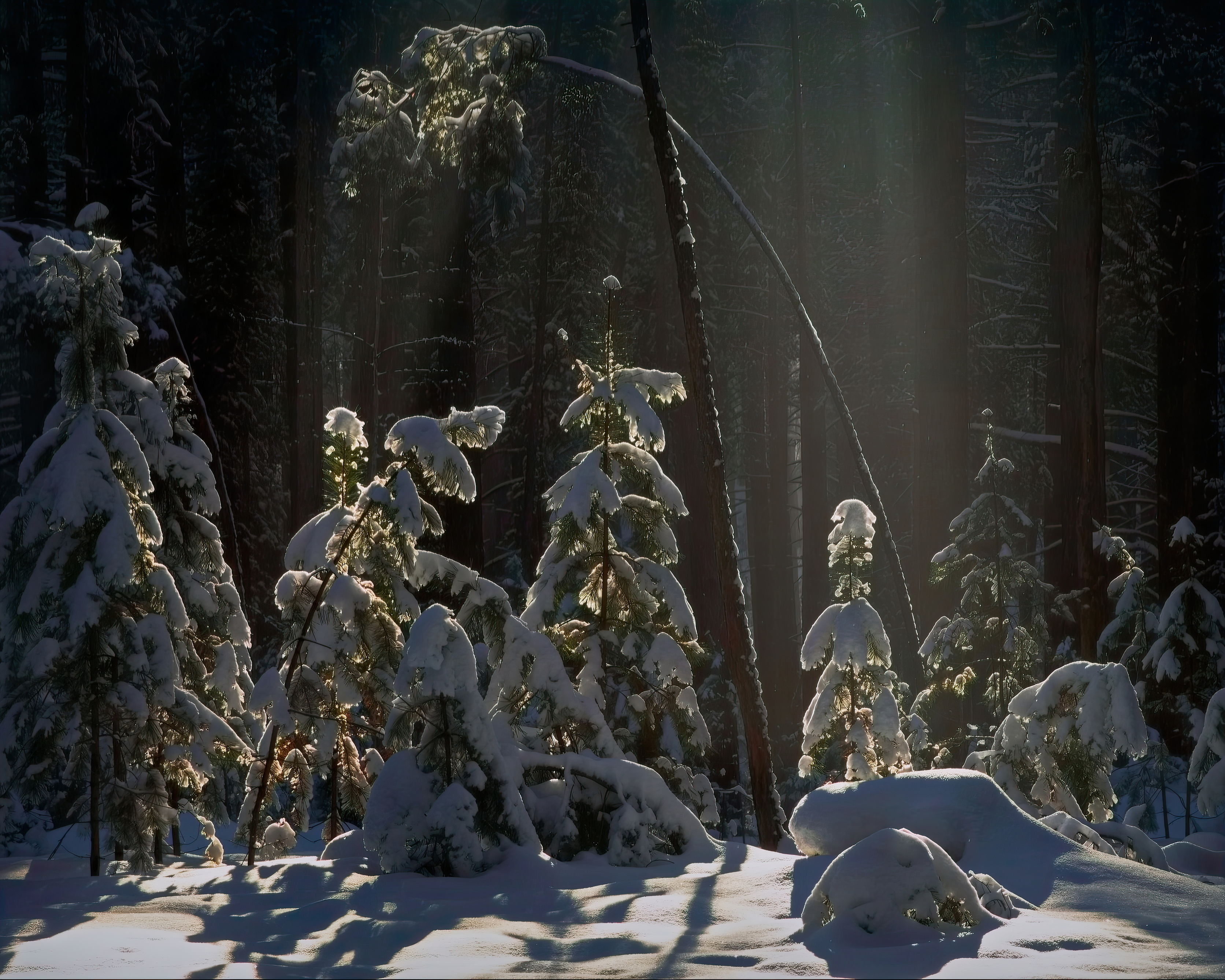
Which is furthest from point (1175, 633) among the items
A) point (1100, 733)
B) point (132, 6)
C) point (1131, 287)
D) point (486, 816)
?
point (132, 6)

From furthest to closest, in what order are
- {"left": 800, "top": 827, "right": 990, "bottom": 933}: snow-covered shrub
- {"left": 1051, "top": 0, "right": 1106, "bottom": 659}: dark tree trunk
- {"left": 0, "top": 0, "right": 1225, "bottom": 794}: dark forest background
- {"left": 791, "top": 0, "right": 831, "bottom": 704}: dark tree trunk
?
{"left": 791, "top": 0, "right": 831, "bottom": 704}: dark tree trunk, {"left": 0, "top": 0, "right": 1225, "bottom": 794}: dark forest background, {"left": 1051, "top": 0, "right": 1106, "bottom": 659}: dark tree trunk, {"left": 800, "top": 827, "right": 990, "bottom": 933}: snow-covered shrub

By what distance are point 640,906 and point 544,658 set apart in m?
3.11

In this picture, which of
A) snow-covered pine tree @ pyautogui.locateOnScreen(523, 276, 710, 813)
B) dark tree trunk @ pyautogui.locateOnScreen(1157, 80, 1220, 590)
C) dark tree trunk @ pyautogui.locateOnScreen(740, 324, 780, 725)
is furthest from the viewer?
dark tree trunk @ pyautogui.locateOnScreen(740, 324, 780, 725)

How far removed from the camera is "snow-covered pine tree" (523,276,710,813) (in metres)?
9.82

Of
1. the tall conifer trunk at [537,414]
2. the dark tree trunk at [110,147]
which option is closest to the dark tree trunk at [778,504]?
the tall conifer trunk at [537,414]

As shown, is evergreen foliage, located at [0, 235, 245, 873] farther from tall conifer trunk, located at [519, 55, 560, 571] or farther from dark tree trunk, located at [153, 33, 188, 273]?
tall conifer trunk, located at [519, 55, 560, 571]

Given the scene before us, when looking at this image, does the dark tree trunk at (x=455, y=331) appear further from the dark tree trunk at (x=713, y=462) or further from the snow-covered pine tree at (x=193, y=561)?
the dark tree trunk at (x=713, y=462)

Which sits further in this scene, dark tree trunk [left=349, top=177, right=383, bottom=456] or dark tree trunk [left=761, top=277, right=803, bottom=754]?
dark tree trunk [left=761, top=277, right=803, bottom=754]

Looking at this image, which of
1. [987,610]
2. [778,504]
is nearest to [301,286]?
[778,504]

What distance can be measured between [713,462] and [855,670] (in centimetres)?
218

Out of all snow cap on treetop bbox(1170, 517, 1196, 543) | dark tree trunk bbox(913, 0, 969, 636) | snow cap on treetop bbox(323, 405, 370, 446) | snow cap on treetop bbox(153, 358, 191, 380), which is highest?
dark tree trunk bbox(913, 0, 969, 636)

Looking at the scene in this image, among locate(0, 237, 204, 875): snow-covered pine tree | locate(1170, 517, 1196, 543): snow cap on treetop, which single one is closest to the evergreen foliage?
locate(0, 237, 204, 875): snow-covered pine tree

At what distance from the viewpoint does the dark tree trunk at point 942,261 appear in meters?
16.6

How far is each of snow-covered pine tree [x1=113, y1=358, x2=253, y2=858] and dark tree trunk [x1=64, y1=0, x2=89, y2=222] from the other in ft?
20.1
